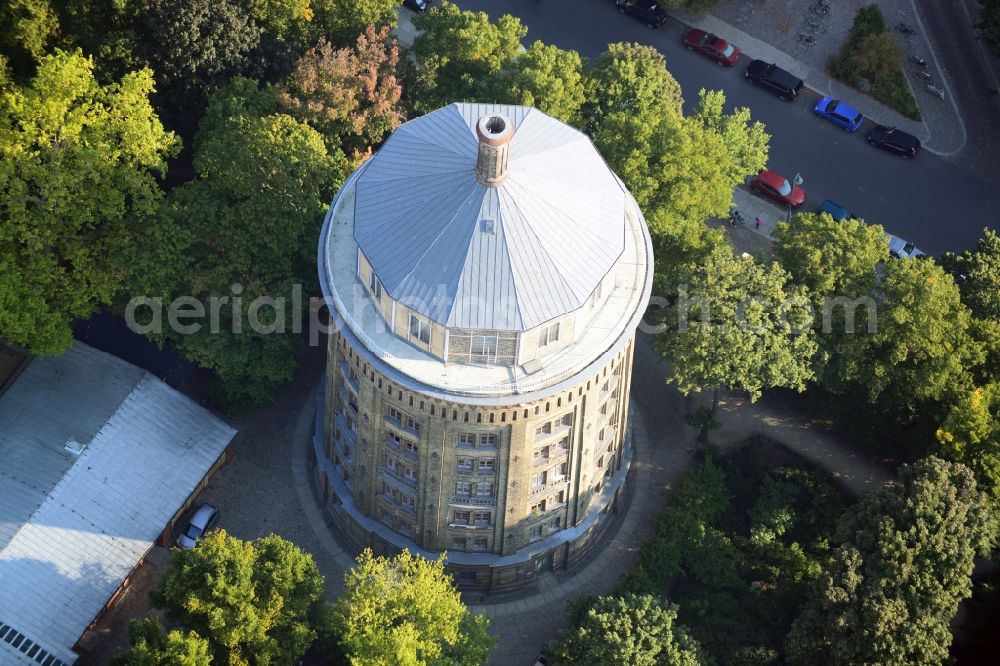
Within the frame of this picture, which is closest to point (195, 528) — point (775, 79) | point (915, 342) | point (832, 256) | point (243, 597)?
point (243, 597)

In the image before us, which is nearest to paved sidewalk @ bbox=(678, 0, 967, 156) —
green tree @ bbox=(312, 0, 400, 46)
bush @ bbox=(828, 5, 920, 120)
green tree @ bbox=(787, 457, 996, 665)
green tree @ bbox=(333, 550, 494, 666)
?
bush @ bbox=(828, 5, 920, 120)

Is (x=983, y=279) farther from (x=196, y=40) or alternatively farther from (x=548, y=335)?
(x=196, y=40)

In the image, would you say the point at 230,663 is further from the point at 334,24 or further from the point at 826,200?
the point at 826,200

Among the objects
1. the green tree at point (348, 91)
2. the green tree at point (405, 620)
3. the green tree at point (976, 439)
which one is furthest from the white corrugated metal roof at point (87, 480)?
the green tree at point (976, 439)

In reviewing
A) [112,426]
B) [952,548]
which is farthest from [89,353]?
[952,548]

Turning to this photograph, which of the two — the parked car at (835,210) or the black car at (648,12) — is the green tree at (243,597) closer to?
the parked car at (835,210)

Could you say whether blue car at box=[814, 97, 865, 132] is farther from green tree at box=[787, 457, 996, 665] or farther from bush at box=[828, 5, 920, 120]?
green tree at box=[787, 457, 996, 665]
